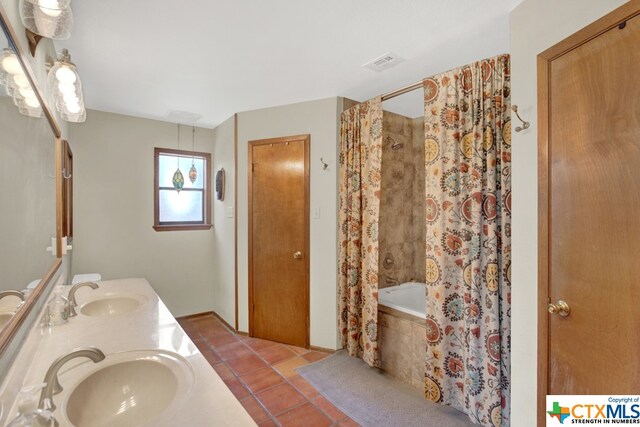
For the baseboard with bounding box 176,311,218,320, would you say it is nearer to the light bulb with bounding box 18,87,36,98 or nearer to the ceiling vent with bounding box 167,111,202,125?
the ceiling vent with bounding box 167,111,202,125

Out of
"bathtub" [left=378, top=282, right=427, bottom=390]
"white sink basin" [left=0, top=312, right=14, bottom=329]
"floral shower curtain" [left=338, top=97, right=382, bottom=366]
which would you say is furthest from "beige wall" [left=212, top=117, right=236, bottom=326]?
"white sink basin" [left=0, top=312, right=14, bottom=329]

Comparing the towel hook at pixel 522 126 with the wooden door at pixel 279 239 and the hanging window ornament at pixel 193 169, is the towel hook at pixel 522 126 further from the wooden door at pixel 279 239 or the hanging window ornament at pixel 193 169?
the hanging window ornament at pixel 193 169

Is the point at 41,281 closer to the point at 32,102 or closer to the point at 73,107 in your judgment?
the point at 32,102

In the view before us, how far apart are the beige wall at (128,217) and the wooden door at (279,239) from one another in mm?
1061

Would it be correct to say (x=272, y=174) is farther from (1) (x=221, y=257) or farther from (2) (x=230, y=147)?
(1) (x=221, y=257)

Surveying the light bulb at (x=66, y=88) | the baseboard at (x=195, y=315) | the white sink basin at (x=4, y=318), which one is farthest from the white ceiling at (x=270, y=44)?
the baseboard at (x=195, y=315)

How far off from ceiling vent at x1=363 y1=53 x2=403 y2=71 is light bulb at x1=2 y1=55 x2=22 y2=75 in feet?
6.25

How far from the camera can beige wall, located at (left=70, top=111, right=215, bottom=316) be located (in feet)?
9.89

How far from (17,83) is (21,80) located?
5cm

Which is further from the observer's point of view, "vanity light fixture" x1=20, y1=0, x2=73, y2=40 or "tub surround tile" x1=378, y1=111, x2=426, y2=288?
"tub surround tile" x1=378, y1=111, x2=426, y2=288

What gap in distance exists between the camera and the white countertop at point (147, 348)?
73cm

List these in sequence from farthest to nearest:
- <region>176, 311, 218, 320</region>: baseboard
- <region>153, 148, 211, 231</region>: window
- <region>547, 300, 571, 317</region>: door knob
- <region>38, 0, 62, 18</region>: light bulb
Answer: <region>176, 311, 218, 320</region>: baseboard → <region>153, 148, 211, 231</region>: window → <region>547, 300, 571, 317</region>: door knob → <region>38, 0, 62, 18</region>: light bulb

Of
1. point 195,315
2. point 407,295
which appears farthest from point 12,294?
point 195,315

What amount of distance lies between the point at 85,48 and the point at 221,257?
93.7 inches
